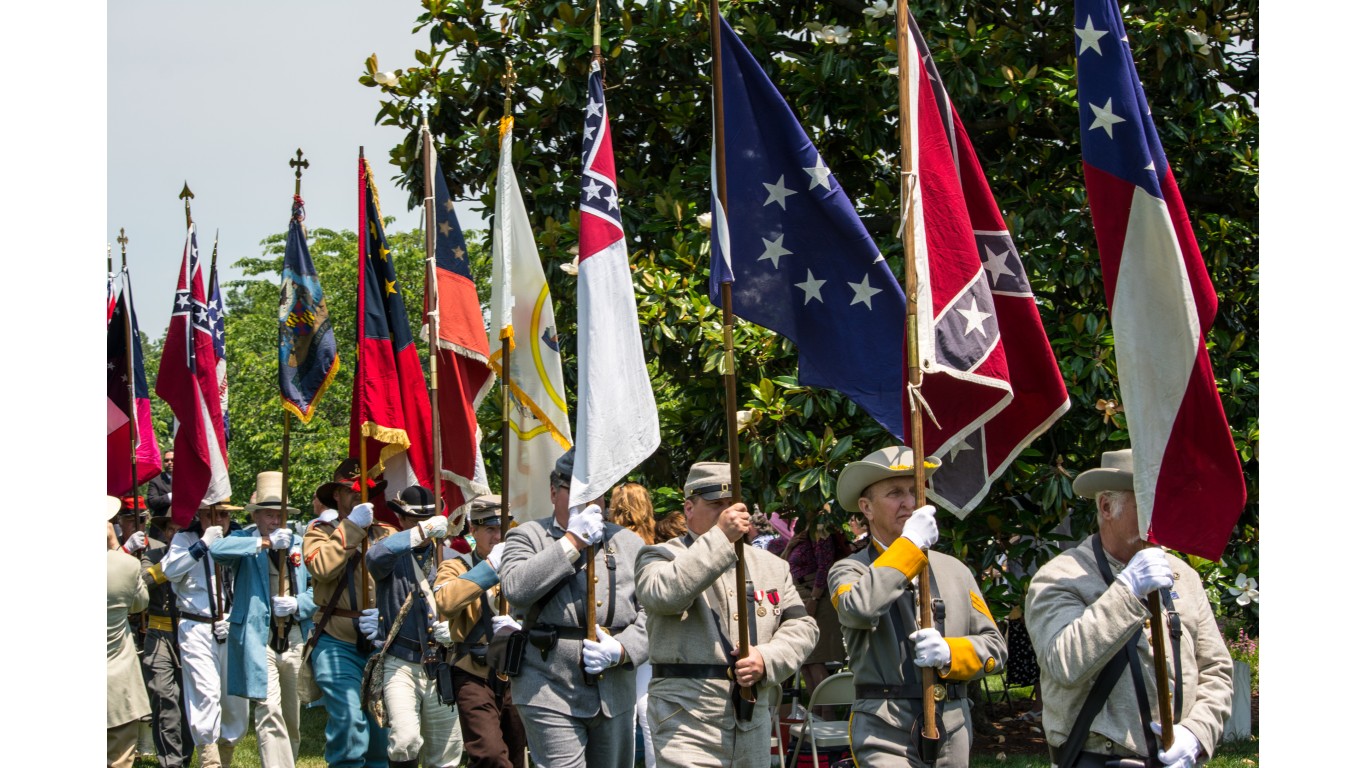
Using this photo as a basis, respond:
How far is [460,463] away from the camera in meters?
11.1

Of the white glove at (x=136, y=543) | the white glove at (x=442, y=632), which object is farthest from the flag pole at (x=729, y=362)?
the white glove at (x=136, y=543)

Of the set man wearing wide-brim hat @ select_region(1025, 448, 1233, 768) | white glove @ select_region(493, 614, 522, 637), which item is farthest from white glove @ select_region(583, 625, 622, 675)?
man wearing wide-brim hat @ select_region(1025, 448, 1233, 768)

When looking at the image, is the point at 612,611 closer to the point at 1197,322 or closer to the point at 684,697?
the point at 684,697

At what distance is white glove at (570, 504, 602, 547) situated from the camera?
25.6 feet

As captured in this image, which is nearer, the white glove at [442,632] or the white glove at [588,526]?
the white glove at [588,526]

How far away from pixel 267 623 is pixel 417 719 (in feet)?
8.08

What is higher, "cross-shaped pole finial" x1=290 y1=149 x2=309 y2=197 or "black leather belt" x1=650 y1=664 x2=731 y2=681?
"cross-shaped pole finial" x1=290 y1=149 x2=309 y2=197

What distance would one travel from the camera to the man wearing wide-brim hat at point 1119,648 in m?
5.74

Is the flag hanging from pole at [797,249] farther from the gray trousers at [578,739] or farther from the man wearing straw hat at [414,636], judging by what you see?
the man wearing straw hat at [414,636]

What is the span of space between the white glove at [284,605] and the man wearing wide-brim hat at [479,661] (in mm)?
2181

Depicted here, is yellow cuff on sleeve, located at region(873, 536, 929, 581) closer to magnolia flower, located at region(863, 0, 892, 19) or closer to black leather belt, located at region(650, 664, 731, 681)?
black leather belt, located at region(650, 664, 731, 681)

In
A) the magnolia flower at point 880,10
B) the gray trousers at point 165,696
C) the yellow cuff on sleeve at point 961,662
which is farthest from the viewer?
the gray trousers at point 165,696

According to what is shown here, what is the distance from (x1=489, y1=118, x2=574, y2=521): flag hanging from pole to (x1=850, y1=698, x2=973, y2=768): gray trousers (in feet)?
12.0

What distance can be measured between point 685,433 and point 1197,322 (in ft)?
21.1
